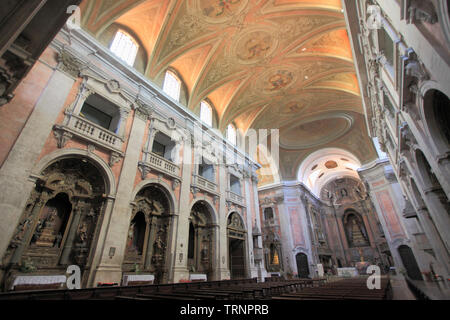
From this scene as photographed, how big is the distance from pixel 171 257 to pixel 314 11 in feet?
43.7

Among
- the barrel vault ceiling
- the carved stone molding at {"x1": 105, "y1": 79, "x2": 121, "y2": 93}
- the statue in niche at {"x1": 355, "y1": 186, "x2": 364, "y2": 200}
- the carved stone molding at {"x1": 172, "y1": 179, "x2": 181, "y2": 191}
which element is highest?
the barrel vault ceiling

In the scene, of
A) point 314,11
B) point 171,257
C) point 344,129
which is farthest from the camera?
point 344,129

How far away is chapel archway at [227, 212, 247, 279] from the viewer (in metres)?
12.3

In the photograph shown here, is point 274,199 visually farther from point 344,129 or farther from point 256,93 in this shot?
point 256,93

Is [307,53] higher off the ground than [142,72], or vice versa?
[307,53]

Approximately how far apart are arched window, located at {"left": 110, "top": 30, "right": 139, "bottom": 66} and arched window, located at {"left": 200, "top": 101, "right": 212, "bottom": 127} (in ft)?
16.9

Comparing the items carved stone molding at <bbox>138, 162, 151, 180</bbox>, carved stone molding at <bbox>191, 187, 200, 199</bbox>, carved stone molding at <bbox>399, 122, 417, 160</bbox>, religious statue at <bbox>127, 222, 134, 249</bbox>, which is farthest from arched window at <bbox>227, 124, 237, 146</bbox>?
carved stone molding at <bbox>399, 122, 417, 160</bbox>

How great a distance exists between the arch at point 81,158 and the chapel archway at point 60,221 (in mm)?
139

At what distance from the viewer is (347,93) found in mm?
15070

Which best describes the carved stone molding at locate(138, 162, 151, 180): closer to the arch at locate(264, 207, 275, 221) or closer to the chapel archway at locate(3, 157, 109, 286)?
the chapel archway at locate(3, 157, 109, 286)

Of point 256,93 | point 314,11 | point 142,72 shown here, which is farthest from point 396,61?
point 256,93

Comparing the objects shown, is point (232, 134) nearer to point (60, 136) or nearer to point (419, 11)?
point (60, 136)

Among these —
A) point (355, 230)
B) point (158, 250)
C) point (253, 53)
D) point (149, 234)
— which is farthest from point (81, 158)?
point (355, 230)

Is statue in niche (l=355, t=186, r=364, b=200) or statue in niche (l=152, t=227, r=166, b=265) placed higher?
statue in niche (l=355, t=186, r=364, b=200)
